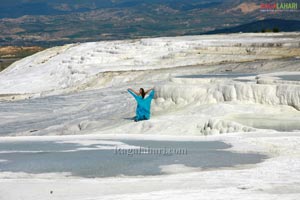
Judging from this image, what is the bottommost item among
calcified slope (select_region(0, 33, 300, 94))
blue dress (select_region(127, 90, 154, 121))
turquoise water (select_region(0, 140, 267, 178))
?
turquoise water (select_region(0, 140, 267, 178))

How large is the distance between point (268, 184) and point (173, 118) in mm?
7957

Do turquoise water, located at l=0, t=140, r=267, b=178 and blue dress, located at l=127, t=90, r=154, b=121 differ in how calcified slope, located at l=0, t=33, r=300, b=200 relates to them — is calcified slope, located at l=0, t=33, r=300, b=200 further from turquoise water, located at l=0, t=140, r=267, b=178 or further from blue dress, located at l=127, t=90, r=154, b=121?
blue dress, located at l=127, t=90, r=154, b=121

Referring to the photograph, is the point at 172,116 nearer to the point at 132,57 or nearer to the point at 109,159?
the point at 109,159

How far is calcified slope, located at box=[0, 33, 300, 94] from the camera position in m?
38.4

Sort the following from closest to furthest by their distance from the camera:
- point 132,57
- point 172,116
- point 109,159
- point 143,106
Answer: point 109,159 < point 143,106 < point 172,116 < point 132,57

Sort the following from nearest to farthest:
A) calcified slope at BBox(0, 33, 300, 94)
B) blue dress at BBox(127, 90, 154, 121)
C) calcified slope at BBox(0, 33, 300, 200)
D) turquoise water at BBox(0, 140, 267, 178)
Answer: calcified slope at BBox(0, 33, 300, 200) < turquoise water at BBox(0, 140, 267, 178) < blue dress at BBox(127, 90, 154, 121) < calcified slope at BBox(0, 33, 300, 94)

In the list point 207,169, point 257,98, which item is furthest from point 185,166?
point 257,98

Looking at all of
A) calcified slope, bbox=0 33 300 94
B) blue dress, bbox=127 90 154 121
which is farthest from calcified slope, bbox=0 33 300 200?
blue dress, bbox=127 90 154 121

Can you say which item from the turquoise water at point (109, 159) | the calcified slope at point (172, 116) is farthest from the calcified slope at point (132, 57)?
the turquoise water at point (109, 159)

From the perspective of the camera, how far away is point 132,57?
42.8 meters

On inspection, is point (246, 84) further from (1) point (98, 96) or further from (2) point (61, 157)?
(1) point (98, 96)

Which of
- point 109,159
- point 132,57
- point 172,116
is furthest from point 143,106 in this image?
point 132,57

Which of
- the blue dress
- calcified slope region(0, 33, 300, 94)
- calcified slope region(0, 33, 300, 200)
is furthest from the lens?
calcified slope region(0, 33, 300, 94)

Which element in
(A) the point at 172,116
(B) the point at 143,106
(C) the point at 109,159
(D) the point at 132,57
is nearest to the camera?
(C) the point at 109,159
